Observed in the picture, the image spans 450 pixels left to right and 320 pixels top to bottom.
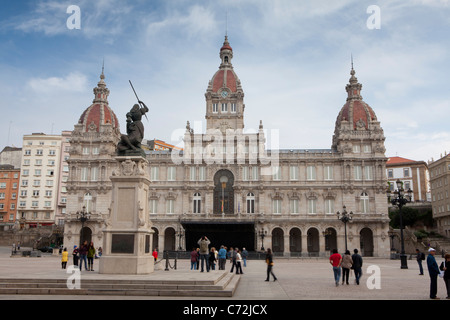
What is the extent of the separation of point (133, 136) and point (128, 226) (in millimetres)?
4480

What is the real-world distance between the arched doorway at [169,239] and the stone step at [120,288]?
47881 mm

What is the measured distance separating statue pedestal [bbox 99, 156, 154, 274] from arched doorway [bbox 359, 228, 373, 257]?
48.5 meters

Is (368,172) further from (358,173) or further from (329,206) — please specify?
(329,206)

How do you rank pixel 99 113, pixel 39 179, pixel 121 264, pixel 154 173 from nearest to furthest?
pixel 121 264 < pixel 154 173 < pixel 99 113 < pixel 39 179

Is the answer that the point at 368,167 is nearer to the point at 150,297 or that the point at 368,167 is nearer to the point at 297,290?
the point at 297,290

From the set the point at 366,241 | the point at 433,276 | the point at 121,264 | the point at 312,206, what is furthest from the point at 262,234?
the point at 433,276

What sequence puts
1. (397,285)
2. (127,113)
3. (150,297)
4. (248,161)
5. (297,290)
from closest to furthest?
1. (150,297)
2. (297,290)
3. (397,285)
4. (127,113)
5. (248,161)

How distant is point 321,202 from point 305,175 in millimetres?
4610

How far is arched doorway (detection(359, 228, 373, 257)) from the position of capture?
198 ft

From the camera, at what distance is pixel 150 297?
14344 millimetres

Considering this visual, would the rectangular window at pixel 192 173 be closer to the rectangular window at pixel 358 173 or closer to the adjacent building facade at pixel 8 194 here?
the rectangular window at pixel 358 173

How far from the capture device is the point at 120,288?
15.0 metres

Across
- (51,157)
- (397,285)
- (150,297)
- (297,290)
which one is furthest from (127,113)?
(51,157)

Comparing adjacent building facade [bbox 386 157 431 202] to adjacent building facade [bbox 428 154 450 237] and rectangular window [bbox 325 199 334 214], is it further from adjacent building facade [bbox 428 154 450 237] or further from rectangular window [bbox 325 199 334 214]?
rectangular window [bbox 325 199 334 214]
